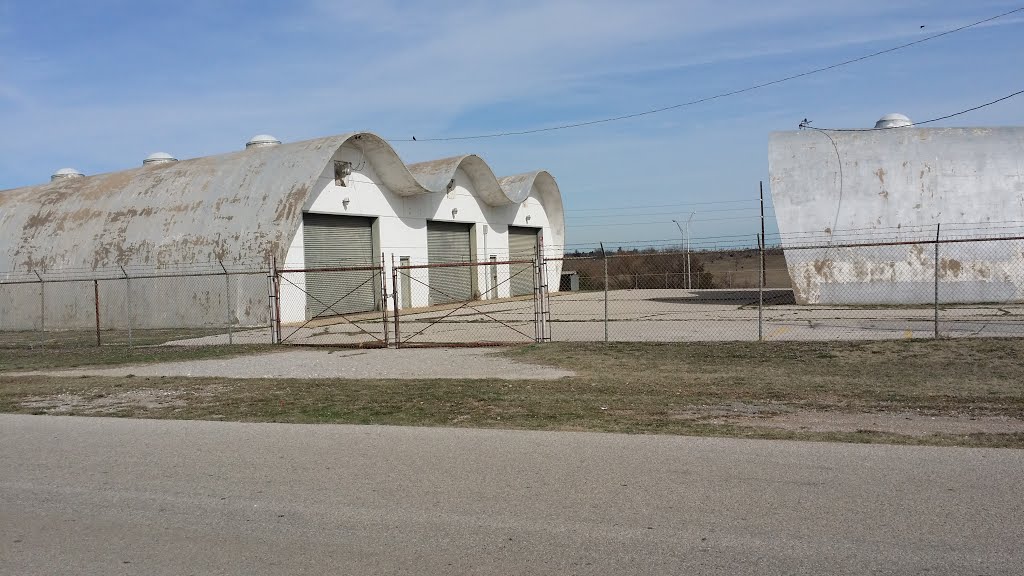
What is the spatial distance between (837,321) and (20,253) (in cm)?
2897

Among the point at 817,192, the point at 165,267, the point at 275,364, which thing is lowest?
the point at 275,364

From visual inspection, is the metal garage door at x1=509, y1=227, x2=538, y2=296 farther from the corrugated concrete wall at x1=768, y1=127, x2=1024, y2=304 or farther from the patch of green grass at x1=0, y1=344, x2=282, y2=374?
the patch of green grass at x1=0, y1=344, x2=282, y2=374

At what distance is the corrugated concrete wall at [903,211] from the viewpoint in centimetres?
2562

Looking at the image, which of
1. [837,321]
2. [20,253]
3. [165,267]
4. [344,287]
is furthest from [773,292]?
[20,253]

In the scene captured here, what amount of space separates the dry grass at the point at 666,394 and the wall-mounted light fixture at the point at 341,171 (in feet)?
50.6

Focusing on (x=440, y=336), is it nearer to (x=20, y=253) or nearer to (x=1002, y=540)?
(x=1002, y=540)

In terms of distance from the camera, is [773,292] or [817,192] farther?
[773,292]

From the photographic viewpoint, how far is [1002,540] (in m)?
5.16

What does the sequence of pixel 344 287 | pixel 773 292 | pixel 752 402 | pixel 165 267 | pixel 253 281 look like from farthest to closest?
pixel 773 292, pixel 344 287, pixel 165 267, pixel 253 281, pixel 752 402

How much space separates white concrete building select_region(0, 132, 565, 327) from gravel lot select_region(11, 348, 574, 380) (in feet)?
25.5

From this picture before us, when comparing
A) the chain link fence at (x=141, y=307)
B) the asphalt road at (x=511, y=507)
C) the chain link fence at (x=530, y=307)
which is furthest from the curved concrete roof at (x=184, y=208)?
the asphalt road at (x=511, y=507)

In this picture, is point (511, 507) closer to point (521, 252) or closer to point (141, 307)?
point (141, 307)

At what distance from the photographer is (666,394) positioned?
11.4 metres

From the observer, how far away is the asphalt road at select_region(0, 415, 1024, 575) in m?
5.12
